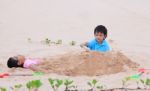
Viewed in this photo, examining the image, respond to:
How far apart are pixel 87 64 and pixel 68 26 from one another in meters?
5.55

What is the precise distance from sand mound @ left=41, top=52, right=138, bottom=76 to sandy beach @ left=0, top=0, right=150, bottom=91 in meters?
0.18

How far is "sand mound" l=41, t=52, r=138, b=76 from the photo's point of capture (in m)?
7.61

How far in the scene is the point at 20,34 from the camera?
39.8 ft

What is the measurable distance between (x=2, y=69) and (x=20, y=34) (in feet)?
13.5

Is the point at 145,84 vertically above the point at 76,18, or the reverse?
the point at 76,18

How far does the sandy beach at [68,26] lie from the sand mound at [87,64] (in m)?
0.18

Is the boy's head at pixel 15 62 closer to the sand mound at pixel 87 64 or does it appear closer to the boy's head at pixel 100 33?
the sand mound at pixel 87 64

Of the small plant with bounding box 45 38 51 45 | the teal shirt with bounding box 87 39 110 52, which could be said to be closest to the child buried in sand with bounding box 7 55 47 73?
the teal shirt with bounding box 87 39 110 52

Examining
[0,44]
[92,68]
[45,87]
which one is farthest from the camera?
[0,44]

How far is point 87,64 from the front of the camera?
302 inches

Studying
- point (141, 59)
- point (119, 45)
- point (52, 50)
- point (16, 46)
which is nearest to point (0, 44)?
point (16, 46)

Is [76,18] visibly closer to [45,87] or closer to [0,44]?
[0,44]

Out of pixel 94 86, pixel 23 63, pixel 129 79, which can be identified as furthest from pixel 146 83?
pixel 23 63

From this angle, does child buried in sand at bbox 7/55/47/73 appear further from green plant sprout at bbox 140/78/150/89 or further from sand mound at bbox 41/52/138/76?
green plant sprout at bbox 140/78/150/89
